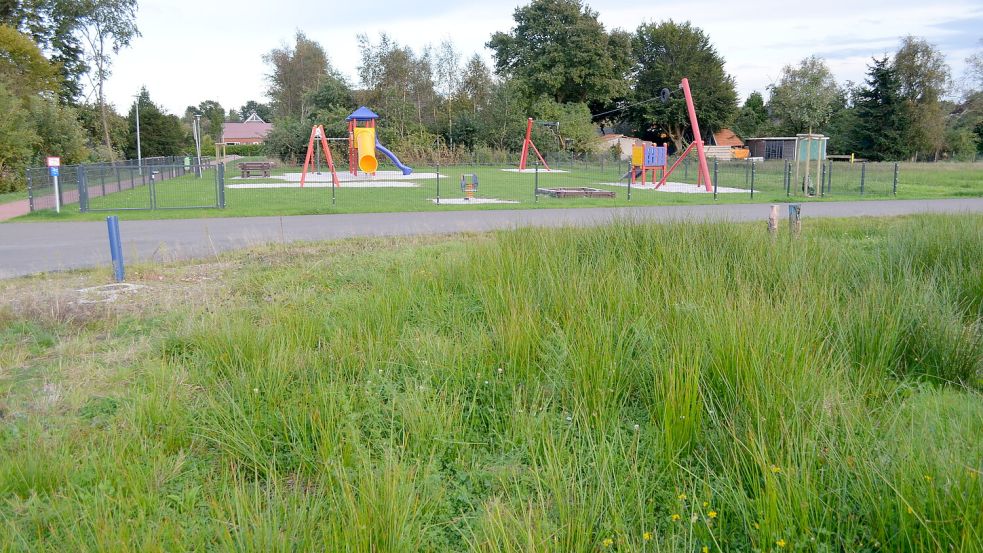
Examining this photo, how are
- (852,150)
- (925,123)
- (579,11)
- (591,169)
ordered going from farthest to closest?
(579,11)
(852,150)
(925,123)
(591,169)

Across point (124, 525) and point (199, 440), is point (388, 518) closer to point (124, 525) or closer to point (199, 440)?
point (124, 525)

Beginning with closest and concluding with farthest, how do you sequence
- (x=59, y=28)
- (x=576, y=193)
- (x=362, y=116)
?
(x=576, y=193) → (x=362, y=116) → (x=59, y=28)

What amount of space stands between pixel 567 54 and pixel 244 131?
60.8 metres

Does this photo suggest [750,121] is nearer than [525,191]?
No

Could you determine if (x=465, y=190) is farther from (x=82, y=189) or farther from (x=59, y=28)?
(x=59, y=28)

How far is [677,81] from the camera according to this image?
2864 inches

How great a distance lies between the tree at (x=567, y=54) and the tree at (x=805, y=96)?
15809 mm

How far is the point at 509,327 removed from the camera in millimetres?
5344

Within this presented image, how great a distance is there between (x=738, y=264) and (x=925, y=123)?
59.0 meters

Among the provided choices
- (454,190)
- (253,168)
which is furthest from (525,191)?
(253,168)

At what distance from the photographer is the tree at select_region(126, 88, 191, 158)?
59.9m

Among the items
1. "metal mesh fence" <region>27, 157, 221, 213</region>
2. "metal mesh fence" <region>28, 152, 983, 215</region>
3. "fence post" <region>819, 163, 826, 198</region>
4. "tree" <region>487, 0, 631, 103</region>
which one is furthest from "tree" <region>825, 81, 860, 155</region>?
"metal mesh fence" <region>27, 157, 221, 213</region>

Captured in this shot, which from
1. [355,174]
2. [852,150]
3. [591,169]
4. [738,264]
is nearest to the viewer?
[738,264]

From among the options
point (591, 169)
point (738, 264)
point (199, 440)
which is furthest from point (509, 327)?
point (591, 169)
